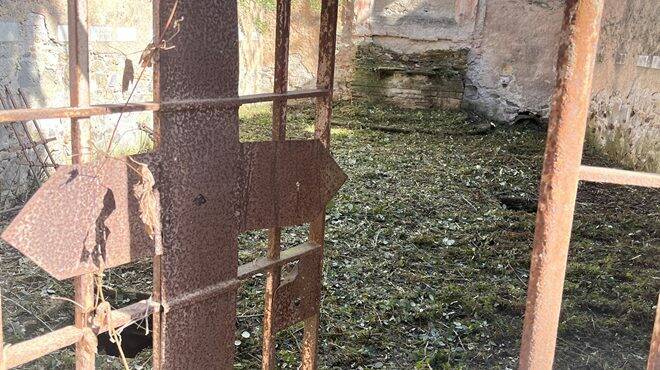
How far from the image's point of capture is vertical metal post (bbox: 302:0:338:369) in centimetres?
224

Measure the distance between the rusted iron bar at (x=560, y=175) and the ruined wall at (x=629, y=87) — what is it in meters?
5.45

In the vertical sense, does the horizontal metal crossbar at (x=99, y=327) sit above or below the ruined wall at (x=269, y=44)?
below

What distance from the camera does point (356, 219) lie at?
523 cm

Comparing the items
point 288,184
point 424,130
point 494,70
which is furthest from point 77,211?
point 494,70

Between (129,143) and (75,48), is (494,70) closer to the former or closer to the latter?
(129,143)

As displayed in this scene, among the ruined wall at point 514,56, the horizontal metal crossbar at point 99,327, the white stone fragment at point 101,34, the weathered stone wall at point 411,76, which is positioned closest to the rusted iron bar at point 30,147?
the white stone fragment at point 101,34

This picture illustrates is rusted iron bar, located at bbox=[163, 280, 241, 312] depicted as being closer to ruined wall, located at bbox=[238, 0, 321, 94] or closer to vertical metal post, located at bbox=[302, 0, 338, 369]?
vertical metal post, located at bbox=[302, 0, 338, 369]

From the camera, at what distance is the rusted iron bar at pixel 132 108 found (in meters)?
1.33

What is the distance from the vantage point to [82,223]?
4.89 ft

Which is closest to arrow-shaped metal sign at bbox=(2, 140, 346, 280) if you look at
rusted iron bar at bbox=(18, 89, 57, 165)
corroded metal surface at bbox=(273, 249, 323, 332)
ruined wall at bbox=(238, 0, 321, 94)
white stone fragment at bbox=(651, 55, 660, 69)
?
corroded metal surface at bbox=(273, 249, 323, 332)

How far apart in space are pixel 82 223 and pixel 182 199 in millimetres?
303

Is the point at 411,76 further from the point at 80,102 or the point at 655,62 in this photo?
the point at 80,102

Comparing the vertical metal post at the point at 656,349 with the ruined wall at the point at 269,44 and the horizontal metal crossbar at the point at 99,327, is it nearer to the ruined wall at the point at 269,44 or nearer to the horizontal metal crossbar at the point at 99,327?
the horizontal metal crossbar at the point at 99,327

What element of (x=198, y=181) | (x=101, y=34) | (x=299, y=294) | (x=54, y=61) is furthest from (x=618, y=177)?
(x=101, y=34)
